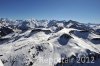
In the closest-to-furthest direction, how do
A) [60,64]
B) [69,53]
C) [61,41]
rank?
1. [60,64]
2. [69,53]
3. [61,41]

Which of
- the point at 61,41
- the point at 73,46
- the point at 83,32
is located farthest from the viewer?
the point at 83,32

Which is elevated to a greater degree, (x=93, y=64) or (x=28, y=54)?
(x=28, y=54)

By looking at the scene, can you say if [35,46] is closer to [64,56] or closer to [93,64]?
[64,56]

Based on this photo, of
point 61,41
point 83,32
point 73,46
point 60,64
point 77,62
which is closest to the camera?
point 60,64

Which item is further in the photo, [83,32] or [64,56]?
[83,32]

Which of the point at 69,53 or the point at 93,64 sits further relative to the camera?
the point at 69,53

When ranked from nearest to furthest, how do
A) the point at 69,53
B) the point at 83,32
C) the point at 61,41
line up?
the point at 69,53 < the point at 61,41 < the point at 83,32

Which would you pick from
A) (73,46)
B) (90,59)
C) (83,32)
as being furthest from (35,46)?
(83,32)

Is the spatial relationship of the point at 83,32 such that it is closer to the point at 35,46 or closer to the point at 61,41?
the point at 61,41

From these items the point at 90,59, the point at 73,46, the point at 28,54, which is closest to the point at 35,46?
the point at 28,54
